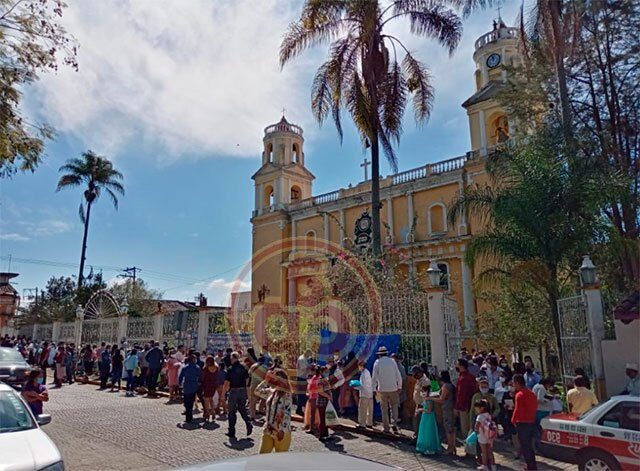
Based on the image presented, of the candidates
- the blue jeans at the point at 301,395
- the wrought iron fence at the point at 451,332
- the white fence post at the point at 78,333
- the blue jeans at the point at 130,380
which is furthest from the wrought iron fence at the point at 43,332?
the wrought iron fence at the point at 451,332

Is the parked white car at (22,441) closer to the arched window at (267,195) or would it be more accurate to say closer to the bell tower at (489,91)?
the bell tower at (489,91)

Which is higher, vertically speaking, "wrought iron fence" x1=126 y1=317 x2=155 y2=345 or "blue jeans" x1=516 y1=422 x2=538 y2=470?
"wrought iron fence" x1=126 y1=317 x2=155 y2=345

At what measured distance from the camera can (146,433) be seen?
31.9ft

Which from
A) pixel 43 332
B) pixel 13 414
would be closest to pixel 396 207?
pixel 43 332

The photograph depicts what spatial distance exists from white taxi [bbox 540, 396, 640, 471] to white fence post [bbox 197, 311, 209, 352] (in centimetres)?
1386

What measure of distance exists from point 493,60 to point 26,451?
28.4 metres

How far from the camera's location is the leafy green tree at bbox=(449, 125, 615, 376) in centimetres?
1088

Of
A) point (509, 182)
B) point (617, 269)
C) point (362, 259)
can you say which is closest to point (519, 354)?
point (617, 269)

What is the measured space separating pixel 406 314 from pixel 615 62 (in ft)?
31.9

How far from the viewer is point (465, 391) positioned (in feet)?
28.0

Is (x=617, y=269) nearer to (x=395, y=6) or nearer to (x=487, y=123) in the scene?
(x=395, y=6)

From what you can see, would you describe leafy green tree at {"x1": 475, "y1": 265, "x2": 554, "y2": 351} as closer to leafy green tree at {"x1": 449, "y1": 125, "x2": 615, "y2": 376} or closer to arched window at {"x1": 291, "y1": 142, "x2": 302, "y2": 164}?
leafy green tree at {"x1": 449, "y1": 125, "x2": 615, "y2": 376}

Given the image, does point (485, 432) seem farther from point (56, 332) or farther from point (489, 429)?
point (56, 332)

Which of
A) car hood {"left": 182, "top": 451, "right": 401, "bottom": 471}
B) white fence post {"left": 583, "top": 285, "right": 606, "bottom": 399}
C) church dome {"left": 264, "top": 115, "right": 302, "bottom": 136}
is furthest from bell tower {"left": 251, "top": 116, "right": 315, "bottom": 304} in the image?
car hood {"left": 182, "top": 451, "right": 401, "bottom": 471}
